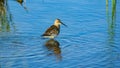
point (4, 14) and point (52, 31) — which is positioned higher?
point (4, 14)

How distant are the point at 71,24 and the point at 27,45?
2235mm

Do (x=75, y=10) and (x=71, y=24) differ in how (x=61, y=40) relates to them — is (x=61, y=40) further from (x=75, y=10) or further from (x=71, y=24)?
(x=75, y=10)

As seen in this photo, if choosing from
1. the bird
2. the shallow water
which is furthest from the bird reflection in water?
the bird

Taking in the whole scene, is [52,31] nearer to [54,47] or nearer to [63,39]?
[63,39]

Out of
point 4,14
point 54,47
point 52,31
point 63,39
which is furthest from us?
point 52,31

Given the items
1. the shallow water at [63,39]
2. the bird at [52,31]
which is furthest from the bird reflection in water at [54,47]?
the bird at [52,31]

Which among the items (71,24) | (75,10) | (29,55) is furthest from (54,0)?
(29,55)

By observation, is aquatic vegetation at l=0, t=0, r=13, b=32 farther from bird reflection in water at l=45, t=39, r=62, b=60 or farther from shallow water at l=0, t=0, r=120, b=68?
bird reflection in water at l=45, t=39, r=62, b=60

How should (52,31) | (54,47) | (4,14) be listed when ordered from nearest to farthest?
(4,14) → (54,47) → (52,31)

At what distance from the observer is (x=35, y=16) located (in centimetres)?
1046

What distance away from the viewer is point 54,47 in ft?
27.2

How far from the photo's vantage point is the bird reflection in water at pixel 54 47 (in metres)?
7.45

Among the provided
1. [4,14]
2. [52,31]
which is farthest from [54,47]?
[4,14]

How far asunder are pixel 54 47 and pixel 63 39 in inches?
19.0
